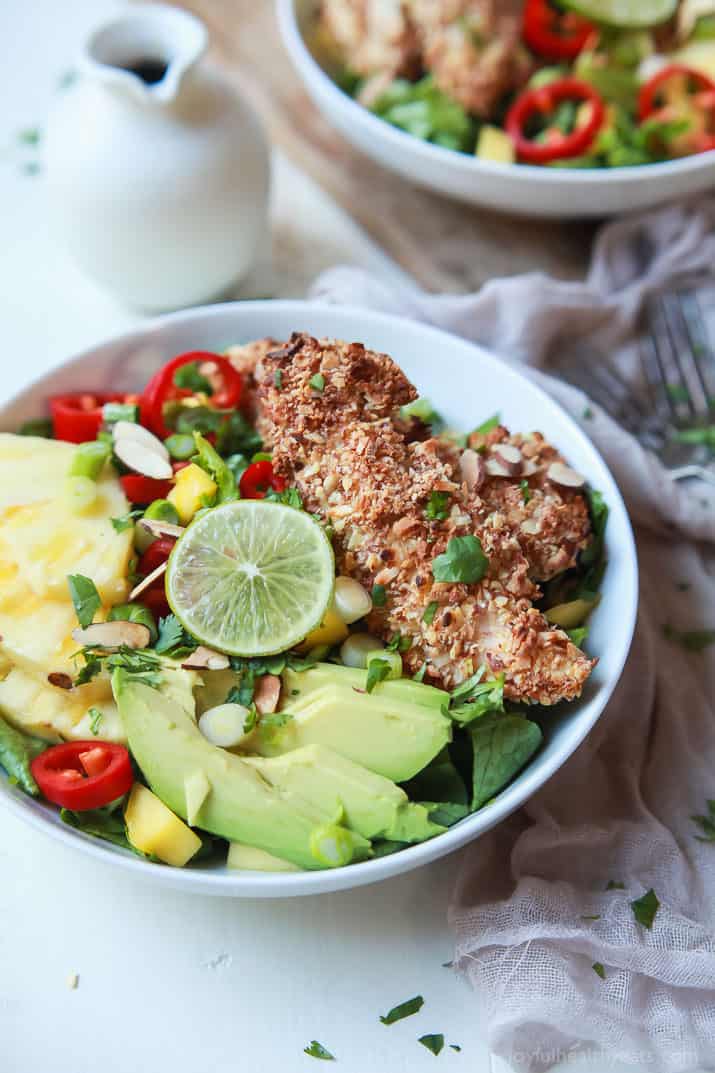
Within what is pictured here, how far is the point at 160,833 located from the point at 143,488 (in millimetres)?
974

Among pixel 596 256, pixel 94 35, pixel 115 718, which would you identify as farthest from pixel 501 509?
pixel 94 35

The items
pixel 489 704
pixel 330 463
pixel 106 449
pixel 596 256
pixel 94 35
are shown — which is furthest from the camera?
pixel 596 256

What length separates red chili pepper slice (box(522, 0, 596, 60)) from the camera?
4.47 meters

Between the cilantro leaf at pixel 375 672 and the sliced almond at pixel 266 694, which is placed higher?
the cilantro leaf at pixel 375 672

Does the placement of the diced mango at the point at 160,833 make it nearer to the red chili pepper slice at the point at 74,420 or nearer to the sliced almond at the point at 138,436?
the sliced almond at the point at 138,436

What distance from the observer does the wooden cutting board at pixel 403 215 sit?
4379 millimetres

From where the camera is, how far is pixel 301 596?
8.50ft

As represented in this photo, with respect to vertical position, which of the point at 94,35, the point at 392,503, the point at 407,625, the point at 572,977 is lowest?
the point at 572,977

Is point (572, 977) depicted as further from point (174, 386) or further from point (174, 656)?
point (174, 386)

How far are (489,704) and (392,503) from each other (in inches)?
21.1

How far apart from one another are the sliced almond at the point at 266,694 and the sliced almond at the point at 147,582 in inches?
15.1

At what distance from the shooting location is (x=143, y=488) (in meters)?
3.01

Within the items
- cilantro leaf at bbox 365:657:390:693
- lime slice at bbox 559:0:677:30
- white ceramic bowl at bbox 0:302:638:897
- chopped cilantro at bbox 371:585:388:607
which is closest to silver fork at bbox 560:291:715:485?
white ceramic bowl at bbox 0:302:638:897

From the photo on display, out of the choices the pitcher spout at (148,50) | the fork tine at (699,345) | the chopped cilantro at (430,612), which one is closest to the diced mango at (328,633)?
the chopped cilantro at (430,612)
